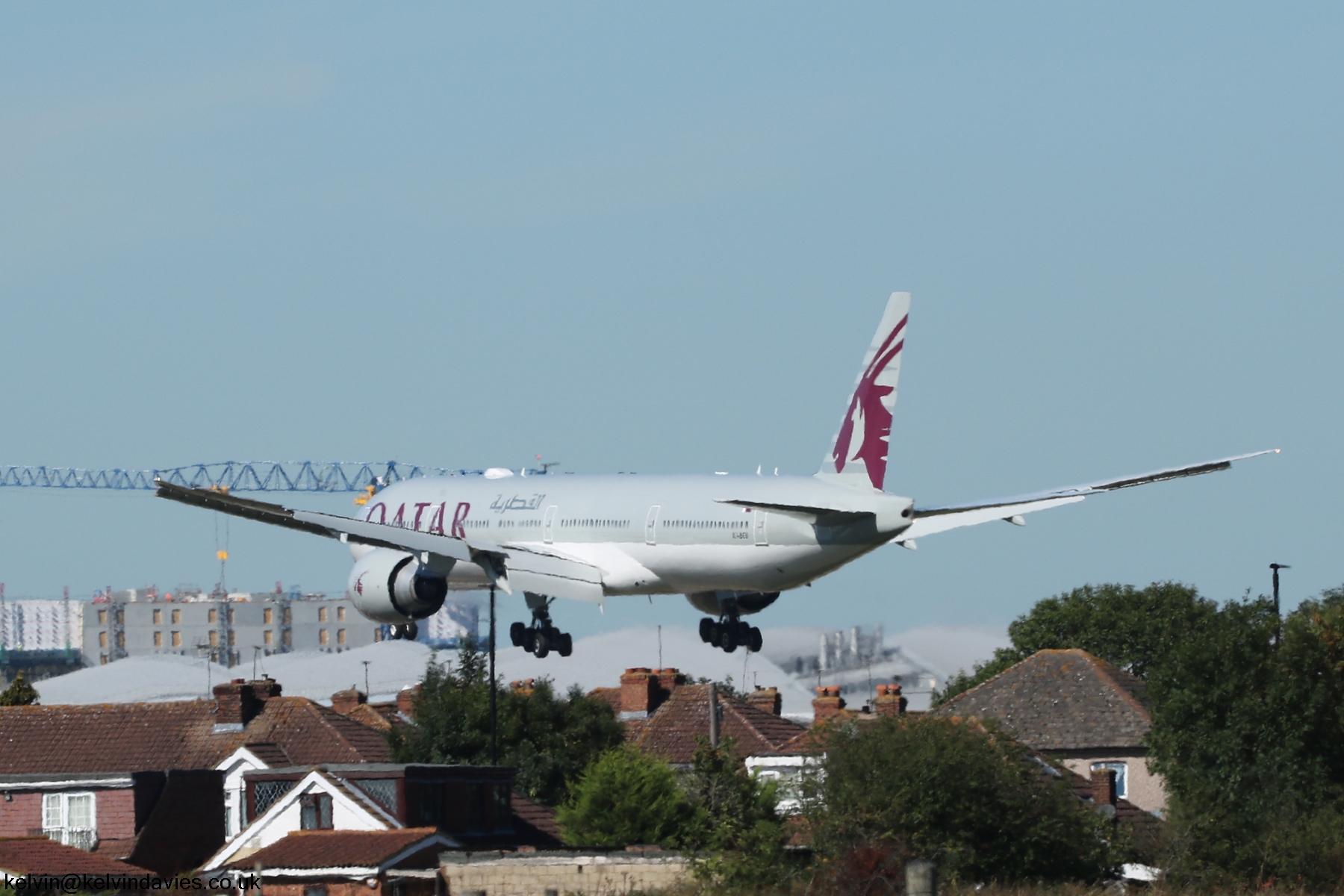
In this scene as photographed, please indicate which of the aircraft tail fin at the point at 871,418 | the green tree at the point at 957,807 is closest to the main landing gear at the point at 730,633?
the green tree at the point at 957,807

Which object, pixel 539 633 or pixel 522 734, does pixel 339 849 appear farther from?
pixel 522 734

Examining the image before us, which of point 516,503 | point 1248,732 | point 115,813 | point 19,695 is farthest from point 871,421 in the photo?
point 19,695

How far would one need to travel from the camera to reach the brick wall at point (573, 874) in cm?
5916

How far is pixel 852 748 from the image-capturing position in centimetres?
6694

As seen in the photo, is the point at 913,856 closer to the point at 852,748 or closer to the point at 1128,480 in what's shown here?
the point at 852,748

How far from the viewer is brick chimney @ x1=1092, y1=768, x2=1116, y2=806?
7888 centimetres

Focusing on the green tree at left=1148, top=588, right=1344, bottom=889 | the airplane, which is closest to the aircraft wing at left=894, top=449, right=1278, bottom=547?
the airplane

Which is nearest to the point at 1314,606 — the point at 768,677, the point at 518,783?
the point at 768,677

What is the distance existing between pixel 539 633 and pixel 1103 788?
20.8 metres

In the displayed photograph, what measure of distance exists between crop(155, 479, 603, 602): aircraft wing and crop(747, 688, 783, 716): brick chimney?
1483 inches

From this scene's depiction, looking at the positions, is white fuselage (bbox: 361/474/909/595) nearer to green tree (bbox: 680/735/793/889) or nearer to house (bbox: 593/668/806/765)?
green tree (bbox: 680/735/793/889)

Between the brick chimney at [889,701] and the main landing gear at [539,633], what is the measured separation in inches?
784

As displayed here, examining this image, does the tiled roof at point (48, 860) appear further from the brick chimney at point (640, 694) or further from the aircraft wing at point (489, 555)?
the brick chimney at point (640, 694)

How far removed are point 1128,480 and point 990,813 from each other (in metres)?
11.9
